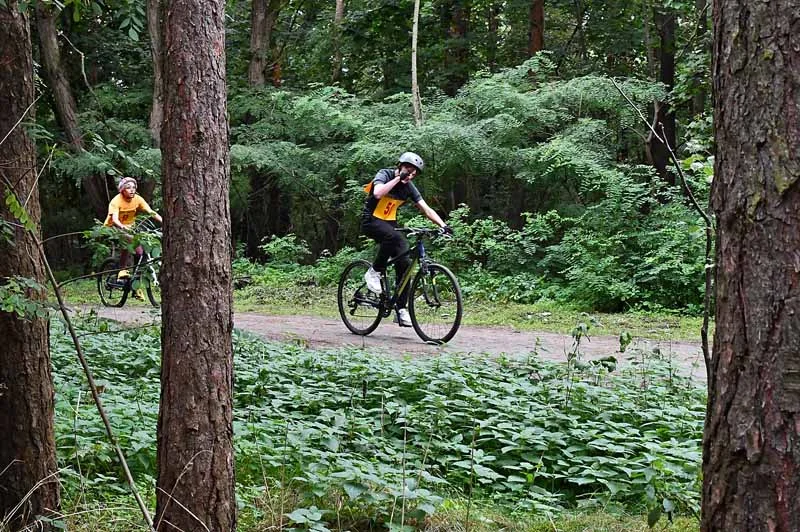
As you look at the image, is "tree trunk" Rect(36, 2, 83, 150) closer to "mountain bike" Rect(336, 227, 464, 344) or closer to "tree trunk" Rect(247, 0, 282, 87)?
"tree trunk" Rect(247, 0, 282, 87)

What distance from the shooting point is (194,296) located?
343 cm

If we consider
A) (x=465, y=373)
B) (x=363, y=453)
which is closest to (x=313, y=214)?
(x=465, y=373)

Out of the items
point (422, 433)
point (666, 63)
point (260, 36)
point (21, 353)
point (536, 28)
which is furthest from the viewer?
point (260, 36)

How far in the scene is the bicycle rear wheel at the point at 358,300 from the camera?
10906mm

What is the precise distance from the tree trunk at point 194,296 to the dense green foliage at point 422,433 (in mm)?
480

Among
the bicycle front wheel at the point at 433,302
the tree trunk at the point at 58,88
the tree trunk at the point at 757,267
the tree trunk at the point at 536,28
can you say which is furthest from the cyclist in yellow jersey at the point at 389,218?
the tree trunk at the point at 58,88

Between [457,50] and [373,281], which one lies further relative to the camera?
[457,50]

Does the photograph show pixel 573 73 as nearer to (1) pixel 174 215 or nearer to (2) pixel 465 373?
(2) pixel 465 373

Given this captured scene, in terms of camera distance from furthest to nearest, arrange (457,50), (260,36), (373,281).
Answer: (457,50) < (260,36) < (373,281)

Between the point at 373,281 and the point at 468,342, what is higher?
the point at 373,281

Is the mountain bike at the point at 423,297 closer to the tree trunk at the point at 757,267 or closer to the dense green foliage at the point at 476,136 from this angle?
the dense green foliage at the point at 476,136

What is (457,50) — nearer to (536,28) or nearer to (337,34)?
(337,34)

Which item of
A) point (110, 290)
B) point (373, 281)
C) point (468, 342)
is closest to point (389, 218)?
point (373, 281)

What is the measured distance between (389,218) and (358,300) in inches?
48.7
